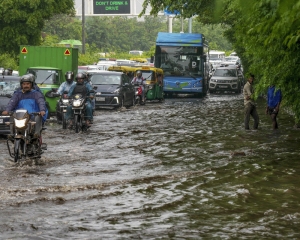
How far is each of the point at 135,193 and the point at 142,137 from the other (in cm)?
899

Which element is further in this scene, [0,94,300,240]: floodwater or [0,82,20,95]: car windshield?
[0,82,20,95]: car windshield

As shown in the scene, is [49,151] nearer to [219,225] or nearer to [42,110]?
[42,110]

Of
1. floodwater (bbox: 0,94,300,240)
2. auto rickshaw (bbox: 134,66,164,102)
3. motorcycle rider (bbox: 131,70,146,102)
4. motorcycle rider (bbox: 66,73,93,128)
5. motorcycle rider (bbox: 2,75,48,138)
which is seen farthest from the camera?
auto rickshaw (bbox: 134,66,164,102)

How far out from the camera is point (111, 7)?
69.6m

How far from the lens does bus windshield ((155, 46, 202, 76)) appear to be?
42.7m

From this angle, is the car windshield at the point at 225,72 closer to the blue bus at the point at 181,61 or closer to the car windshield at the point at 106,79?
the blue bus at the point at 181,61

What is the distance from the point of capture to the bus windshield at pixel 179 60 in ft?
140

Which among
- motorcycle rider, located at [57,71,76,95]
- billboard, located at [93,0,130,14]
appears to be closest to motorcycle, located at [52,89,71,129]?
motorcycle rider, located at [57,71,76,95]

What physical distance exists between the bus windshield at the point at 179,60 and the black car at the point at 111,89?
9072 mm

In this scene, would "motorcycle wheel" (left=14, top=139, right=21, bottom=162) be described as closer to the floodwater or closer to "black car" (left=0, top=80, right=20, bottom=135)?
the floodwater

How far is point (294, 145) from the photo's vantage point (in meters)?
19.0

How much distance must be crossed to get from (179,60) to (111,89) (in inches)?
446

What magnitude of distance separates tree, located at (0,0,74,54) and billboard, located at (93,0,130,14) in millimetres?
28218

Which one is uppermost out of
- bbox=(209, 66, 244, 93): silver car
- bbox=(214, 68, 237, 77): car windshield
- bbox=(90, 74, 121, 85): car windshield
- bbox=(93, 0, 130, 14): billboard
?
bbox=(93, 0, 130, 14): billboard
